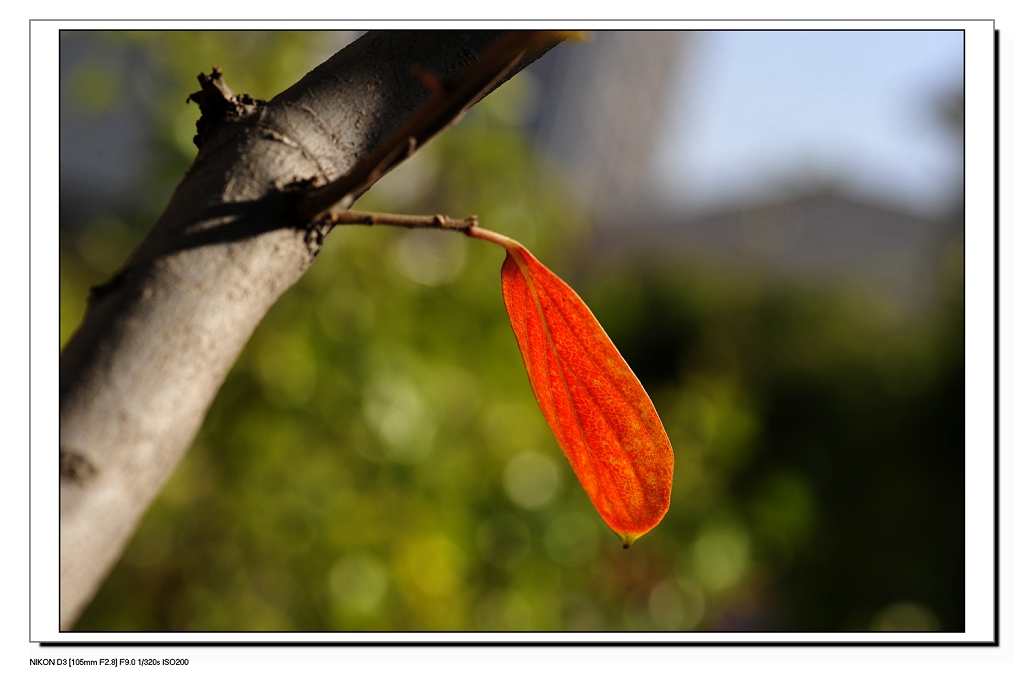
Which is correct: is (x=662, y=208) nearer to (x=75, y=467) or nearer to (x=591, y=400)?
(x=591, y=400)

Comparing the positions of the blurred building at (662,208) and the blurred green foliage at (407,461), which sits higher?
the blurred building at (662,208)

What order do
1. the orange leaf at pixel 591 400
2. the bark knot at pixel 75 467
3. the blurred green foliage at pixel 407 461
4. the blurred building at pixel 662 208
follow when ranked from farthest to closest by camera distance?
the blurred building at pixel 662 208
the blurred green foliage at pixel 407 461
the orange leaf at pixel 591 400
the bark knot at pixel 75 467

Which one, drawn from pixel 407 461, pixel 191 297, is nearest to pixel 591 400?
pixel 191 297

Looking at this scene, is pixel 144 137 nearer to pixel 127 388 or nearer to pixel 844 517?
pixel 127 388

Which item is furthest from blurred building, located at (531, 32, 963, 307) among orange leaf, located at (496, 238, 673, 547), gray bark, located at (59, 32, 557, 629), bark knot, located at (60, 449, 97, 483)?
bark knot, located at (60, 449, 97, 483)

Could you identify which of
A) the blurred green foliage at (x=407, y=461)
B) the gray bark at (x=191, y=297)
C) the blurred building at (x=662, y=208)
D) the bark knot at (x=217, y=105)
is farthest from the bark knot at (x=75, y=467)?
the blurred building at (x=662, y=208)

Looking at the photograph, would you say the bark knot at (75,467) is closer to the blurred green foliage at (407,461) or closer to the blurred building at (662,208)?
the blurred green foliage at (407,461)
